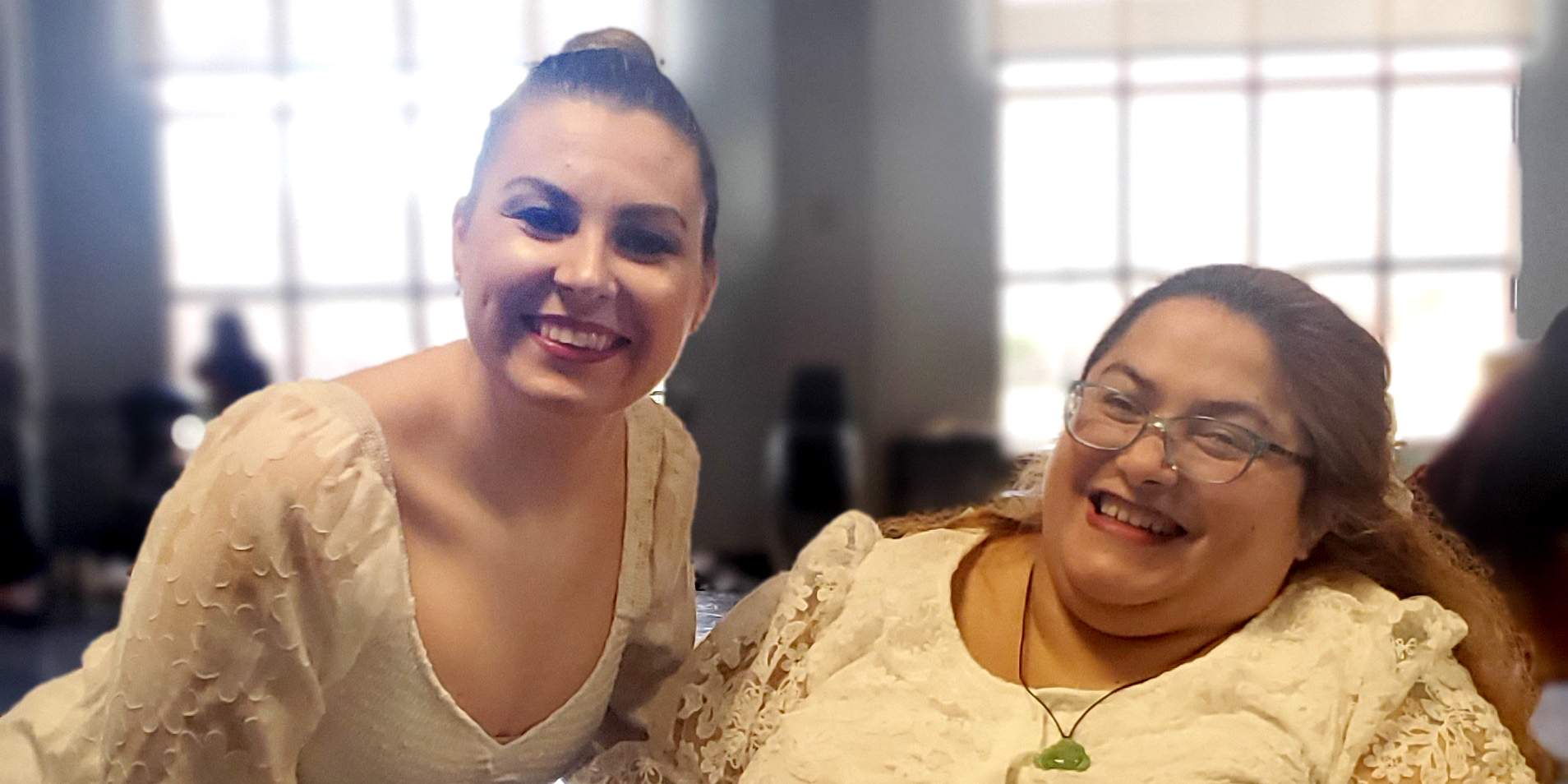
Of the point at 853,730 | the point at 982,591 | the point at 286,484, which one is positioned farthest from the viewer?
the point at 982,591

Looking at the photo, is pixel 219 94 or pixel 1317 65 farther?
pixel 219 94

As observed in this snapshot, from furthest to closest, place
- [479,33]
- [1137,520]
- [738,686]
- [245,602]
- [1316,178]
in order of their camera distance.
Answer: [479,33], [1316,178], [738,686], [1137,520], [245,602]

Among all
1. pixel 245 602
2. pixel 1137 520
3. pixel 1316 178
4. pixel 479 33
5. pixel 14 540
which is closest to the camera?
pixel 245 602

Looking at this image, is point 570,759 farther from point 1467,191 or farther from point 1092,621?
point 1467,191

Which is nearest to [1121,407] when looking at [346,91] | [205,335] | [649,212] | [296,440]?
[649,212]

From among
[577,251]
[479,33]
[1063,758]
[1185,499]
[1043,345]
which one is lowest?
[1063,758]

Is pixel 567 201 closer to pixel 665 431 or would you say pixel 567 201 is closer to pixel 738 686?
pixel 665 431

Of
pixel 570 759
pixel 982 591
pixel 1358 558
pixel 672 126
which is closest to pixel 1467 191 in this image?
pixel 1358 558

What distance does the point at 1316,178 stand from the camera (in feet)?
3.90

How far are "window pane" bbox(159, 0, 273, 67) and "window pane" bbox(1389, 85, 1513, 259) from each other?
124 cm

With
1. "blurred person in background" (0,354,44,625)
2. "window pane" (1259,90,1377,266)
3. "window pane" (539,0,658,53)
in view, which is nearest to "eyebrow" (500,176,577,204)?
"window pane" (539,0,658,53)

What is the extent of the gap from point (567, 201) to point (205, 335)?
0.72 meters

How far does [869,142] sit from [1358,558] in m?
0.61

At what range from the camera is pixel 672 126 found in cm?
93
